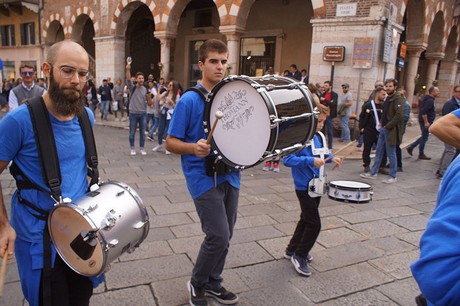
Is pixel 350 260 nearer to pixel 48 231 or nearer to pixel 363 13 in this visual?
pixel 48 231

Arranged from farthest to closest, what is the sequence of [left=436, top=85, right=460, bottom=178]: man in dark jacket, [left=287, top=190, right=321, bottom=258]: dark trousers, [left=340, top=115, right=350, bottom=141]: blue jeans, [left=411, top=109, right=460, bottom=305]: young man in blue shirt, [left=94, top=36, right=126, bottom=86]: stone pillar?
[left=94, top=36, right=126, bottom=86]: stone pillar → [left=340, top=115, right=350, bottom=141]: blue jeans → [left=436, top=85, right=460, bottom=178]: man in dark jacket → [left=287, top=190, right=321, bottom=258]: dark trousers → [left=411, top=109, right=460, bottom=305]: young man in blue shirt

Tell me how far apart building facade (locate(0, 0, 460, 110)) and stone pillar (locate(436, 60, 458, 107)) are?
46 mm

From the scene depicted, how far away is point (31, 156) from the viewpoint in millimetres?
1791

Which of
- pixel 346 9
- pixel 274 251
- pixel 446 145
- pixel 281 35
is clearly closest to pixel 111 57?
pixel 281 35

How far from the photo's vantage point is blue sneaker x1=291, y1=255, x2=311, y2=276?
320 centimetres

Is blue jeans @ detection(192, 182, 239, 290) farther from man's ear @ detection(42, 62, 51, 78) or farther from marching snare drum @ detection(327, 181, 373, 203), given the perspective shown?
marching snare drum @ detection(327, 181, 373, 203)

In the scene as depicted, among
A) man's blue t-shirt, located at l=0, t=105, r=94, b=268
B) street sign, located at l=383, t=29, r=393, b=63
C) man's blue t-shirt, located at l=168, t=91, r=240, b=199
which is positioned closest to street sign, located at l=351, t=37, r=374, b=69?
street sign, located at l=383, t=29, r=393, b=63

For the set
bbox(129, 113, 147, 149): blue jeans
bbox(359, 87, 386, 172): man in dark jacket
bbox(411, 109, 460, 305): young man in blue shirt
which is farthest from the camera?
bbox(129, 113, 147, 149): blue jeans

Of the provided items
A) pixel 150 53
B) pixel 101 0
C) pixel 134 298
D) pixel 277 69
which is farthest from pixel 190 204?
pixel 150 53

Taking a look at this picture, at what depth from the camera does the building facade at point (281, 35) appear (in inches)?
401

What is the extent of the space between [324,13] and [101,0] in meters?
11.3

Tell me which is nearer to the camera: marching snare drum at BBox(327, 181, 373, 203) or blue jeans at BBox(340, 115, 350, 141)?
marching snare drum at BBox(327, 181, 373, 203)

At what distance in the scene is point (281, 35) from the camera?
616 inches

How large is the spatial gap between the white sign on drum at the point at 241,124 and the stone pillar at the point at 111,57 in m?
15.7
